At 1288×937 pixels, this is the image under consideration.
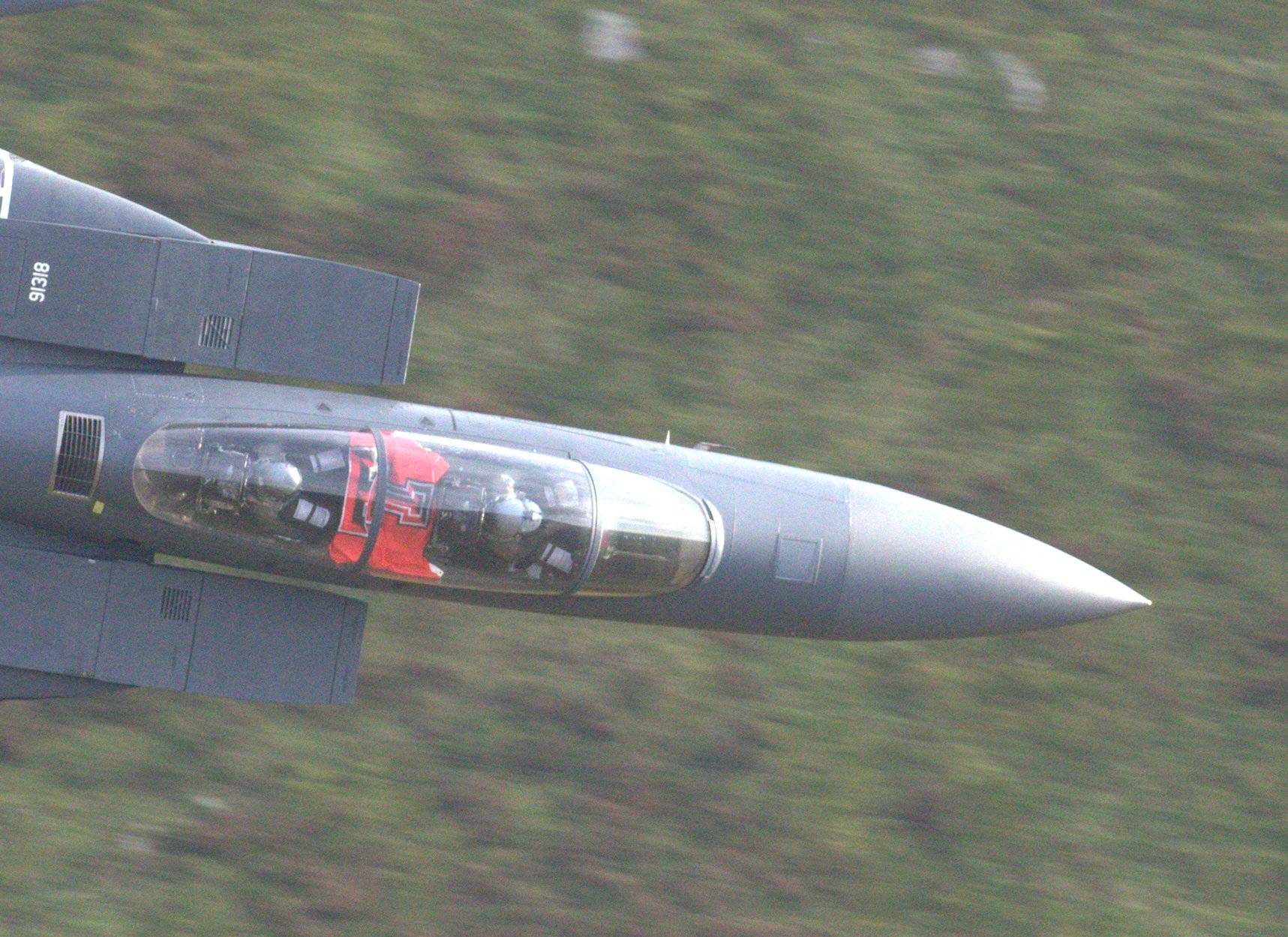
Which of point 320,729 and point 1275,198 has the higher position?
point 1275,198

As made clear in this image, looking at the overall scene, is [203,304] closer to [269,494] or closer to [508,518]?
[269,494]

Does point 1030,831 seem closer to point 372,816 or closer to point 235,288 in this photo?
point 372,816

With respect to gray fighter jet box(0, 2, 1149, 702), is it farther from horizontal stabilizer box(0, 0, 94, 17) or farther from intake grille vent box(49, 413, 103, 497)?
horizontal stabilizer box(0, 0, 94, 17)

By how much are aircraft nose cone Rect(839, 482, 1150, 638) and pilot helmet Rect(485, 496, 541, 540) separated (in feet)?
6.77

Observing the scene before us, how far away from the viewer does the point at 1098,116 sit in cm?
1142

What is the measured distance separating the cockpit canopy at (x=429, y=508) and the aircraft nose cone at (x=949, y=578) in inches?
43.1

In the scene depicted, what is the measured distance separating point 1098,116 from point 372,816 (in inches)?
321

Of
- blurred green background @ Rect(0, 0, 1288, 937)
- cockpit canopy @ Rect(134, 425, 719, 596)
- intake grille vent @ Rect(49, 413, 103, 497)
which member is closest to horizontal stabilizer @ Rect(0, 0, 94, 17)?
blurred green background @ Rect(0, 0, 1288, 937)

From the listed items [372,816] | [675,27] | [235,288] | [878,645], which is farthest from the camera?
[675,27]

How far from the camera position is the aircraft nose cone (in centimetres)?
860

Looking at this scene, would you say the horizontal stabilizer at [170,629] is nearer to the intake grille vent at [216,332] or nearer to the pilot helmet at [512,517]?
the pilot helmet at [512,517]

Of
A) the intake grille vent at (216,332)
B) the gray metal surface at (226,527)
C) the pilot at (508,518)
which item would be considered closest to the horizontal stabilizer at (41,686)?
the gray metal surface at (226,527)

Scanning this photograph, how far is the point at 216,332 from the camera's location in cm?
804

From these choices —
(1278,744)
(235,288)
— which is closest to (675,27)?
(235,288)
